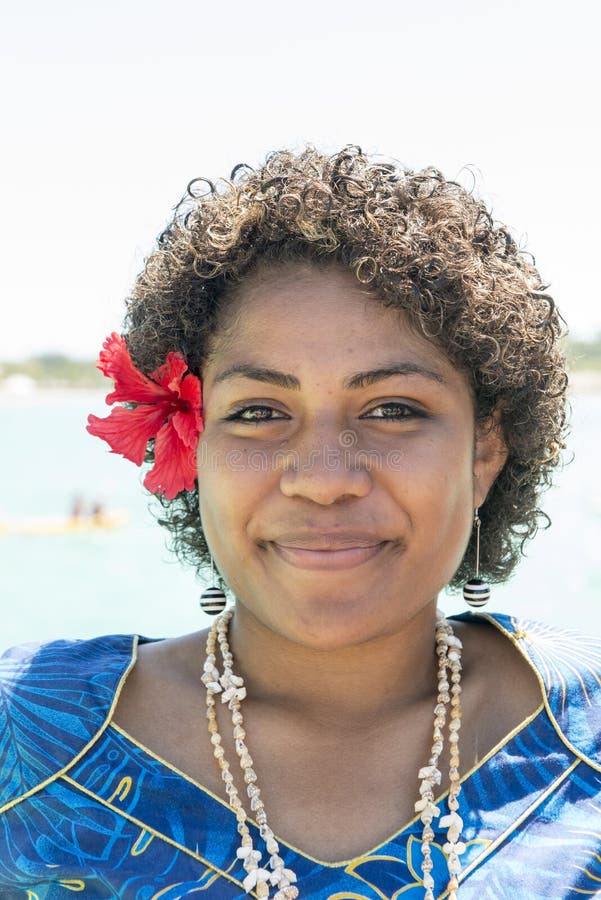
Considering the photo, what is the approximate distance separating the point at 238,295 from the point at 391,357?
410 mm

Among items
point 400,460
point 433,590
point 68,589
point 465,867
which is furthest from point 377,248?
point 68,589

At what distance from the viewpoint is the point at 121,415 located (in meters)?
2.48

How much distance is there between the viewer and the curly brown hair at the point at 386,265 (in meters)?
2.21

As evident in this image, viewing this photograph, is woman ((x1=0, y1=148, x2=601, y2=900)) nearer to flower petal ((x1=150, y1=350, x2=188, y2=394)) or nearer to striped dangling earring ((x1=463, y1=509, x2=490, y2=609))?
flower petal ((x1=150, y1=350, x2=188, y2=394))

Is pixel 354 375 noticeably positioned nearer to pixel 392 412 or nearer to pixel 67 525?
pixel 392 412

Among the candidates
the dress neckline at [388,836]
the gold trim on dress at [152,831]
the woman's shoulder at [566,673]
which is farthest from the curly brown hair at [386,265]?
the gold trim on dress at [152,831]

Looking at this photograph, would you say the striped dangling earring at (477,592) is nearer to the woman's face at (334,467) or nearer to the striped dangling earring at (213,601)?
the woman's face at (334,467)

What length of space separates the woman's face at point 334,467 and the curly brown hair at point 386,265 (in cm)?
8

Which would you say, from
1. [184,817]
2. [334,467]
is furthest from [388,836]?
[334,467]

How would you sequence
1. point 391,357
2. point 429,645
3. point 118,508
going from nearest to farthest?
1. point 391,357
2. point 429,645
3. point 118,508

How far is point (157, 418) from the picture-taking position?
2463 mm

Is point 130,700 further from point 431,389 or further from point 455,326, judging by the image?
point 455,326

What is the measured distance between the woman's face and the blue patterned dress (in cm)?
39

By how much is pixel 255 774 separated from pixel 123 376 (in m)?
0.99
